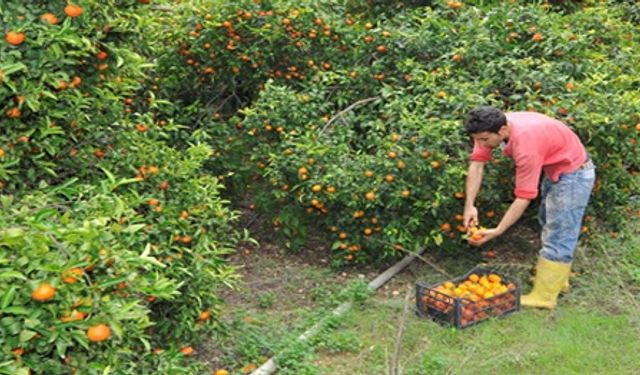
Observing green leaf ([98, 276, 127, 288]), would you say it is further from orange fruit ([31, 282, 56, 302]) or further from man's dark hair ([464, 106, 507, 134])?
man's dark hair ([464, 106, 507, 134])

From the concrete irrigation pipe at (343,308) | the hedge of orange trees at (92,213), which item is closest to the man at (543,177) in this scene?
the concrete irrigation pipe at (343,308)

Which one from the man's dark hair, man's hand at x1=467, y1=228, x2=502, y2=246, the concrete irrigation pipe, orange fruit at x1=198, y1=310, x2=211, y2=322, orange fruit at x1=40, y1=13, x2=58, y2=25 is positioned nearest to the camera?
orange fruit at x1=40, y1=13, x2=58, y2=25

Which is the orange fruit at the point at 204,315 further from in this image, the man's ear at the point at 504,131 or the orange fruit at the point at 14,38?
the man's ear at the point at 504,131

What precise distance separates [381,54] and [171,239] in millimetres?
2895

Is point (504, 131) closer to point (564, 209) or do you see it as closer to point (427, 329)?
point (564, 209)

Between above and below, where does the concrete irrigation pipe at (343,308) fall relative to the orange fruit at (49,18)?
below

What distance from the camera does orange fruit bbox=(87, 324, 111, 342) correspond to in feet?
8.50

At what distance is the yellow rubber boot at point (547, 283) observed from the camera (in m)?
Result: 4.78

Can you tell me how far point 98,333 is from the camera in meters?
2.59

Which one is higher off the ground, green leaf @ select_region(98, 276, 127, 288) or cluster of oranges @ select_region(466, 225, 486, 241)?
green leaf @ select_region(98, 276, 127, 288)

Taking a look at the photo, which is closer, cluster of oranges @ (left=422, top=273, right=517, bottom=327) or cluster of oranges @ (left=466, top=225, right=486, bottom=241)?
cluster of oranges @ (left=422, top=273, right=517, bottom=327)

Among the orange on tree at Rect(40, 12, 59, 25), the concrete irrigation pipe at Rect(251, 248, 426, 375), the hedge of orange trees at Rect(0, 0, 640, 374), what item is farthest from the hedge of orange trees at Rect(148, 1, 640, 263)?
the orange on tree at Rect(40, 12, 59, 25)

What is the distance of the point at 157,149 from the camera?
13.6 ft

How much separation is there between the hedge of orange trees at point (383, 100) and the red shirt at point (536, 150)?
0.39 m
